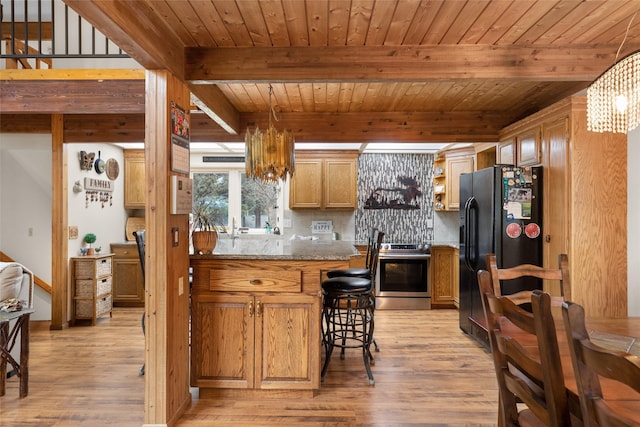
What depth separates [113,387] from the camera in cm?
285

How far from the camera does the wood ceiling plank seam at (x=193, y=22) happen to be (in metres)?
2.01

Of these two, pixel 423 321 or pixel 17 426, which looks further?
pixel 423 321

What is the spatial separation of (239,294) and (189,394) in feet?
2.45

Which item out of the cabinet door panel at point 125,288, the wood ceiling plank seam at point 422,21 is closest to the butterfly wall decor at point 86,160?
the cabinet door panel at point 125,288

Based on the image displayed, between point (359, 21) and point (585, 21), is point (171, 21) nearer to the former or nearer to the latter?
point (359, 21)

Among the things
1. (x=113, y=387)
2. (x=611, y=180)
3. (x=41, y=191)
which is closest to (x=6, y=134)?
(x=41, y=191)

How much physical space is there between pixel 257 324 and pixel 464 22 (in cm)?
229

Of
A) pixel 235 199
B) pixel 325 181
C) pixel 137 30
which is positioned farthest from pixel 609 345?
pixel 235 199

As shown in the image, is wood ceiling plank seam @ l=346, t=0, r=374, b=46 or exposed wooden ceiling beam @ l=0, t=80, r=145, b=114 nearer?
wood ceiling plank seam @ l=346, t=0, r=374, b=46

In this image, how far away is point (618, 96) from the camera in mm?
1737

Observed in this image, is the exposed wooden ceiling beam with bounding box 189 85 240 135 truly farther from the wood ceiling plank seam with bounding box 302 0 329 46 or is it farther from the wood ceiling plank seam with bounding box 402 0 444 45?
the wood ceiling plank seam with bounding box 402 0 444 45

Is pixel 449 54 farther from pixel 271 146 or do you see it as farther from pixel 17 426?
pixel 17 426

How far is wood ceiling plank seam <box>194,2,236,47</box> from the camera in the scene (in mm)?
2047

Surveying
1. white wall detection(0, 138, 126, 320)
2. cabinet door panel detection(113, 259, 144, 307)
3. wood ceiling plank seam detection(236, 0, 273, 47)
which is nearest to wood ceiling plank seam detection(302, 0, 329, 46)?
wood ceiling plank seam detection(236, 0, 273, 47)
